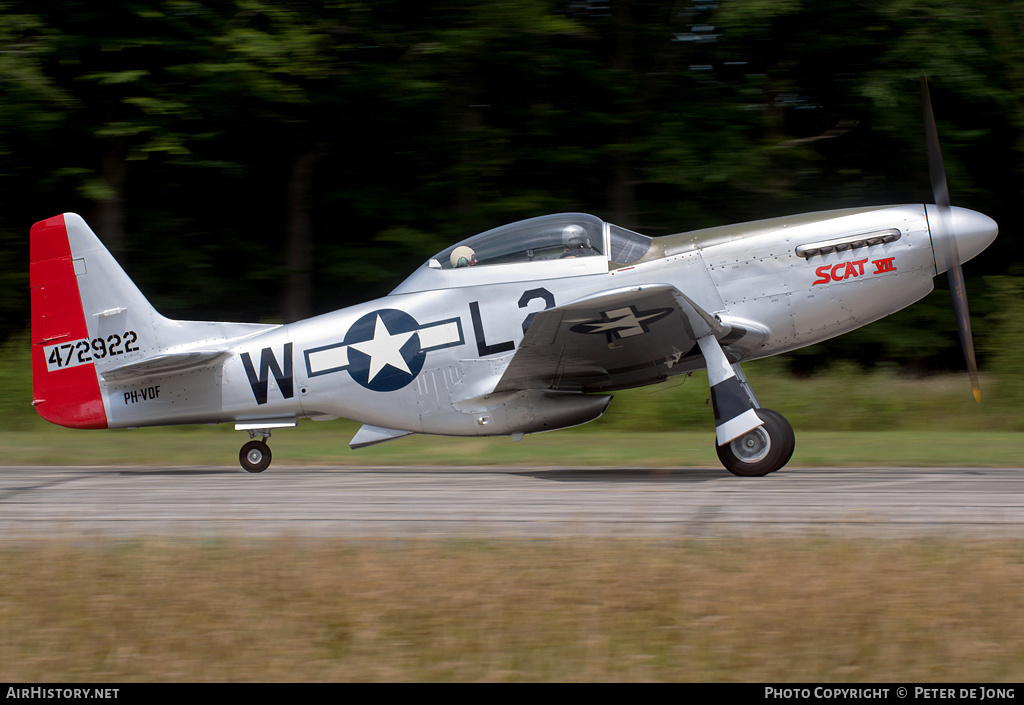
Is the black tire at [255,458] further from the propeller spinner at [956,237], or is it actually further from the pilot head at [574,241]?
the propeller spinner at [956,237]

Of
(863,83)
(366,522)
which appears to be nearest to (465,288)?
(366,522)

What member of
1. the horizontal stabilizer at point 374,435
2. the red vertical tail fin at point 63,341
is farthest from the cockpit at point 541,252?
the red vertical tail fin at point 63,341

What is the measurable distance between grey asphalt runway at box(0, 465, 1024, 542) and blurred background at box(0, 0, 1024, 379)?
7.65 meters

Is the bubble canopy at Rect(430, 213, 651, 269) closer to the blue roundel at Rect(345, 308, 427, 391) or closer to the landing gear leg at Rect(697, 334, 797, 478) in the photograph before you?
the blue roundel at Rect(345, 308, 427, 391)

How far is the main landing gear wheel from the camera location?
294 inches

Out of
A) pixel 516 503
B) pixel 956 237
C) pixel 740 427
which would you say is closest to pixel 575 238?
pixel 740 427

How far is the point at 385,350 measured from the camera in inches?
320

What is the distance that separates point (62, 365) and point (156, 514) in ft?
9.35

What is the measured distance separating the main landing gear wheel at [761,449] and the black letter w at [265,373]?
377 cm

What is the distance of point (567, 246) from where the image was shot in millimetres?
7812

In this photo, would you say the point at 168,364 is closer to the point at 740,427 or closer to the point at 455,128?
the point at 740,427

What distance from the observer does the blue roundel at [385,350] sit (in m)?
8.08

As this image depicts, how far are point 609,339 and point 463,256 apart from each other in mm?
1456

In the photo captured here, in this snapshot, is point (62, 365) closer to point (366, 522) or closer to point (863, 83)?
point (366, 522)
